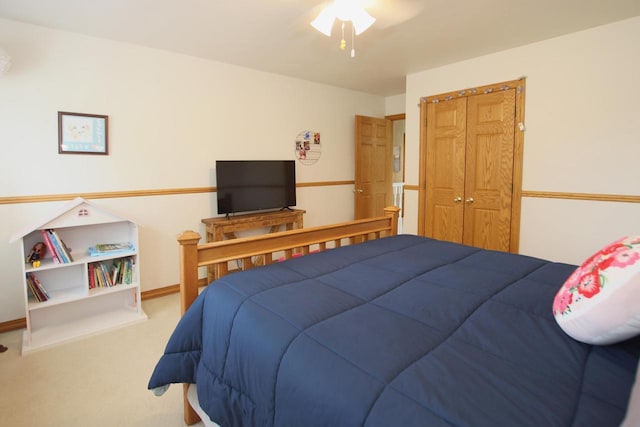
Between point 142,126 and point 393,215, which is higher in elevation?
point 142,126

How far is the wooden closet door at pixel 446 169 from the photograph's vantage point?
382 cm

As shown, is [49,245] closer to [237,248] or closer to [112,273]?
[112,273]

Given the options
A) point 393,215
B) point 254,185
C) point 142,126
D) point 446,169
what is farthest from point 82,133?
point 446,169

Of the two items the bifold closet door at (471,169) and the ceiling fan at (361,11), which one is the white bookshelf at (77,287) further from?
the bifold closet door at (471,169)

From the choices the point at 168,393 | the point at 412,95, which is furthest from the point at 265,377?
the point at 412,95

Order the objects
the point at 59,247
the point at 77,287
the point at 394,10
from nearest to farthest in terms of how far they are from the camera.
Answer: the point at 394,10
the point at 59,247
the point at 77,287

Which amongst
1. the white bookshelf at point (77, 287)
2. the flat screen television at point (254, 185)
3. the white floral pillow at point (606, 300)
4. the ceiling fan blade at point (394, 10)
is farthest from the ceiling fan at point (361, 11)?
the white bookshelf at point (77, 287)

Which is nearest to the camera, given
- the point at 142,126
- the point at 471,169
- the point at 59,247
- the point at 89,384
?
the point at 89,384

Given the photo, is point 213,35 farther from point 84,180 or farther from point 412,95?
point 412,95

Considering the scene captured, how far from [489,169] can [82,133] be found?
3.88 meters

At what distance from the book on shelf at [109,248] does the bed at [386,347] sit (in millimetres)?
1597

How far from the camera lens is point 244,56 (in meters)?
3.46

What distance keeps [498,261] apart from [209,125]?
3011mm

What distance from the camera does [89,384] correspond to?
2.06 metres
